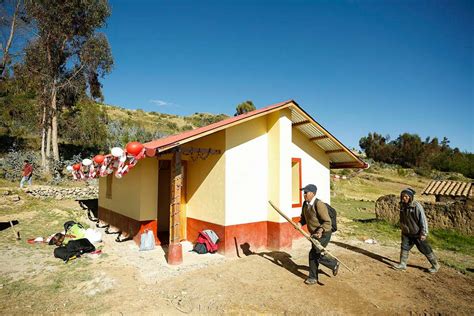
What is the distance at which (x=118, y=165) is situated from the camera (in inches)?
263

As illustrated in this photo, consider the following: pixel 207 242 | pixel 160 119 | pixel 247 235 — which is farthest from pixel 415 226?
pixel 160 119

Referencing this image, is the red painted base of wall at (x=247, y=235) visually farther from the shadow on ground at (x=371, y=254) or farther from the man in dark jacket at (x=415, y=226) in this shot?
the man in dark jacket at (x=415, y=226)

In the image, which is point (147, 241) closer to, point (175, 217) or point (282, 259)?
point (175, 217)

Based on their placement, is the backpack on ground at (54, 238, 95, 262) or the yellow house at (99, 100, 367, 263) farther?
the yellow house at (99, 100, 367, 263)

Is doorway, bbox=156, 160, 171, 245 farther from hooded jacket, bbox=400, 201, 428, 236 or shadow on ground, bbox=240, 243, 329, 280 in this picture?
hooded jacket, bbox=400, 201, 428, 236

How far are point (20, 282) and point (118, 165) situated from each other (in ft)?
9.90

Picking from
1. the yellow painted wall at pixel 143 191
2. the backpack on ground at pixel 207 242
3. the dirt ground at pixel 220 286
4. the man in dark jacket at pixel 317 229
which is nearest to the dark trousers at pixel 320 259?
the man in dark jacket at pixel 317 229

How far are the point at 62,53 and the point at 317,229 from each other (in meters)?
24.6

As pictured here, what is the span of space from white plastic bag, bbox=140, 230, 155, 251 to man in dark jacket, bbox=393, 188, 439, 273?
659cm

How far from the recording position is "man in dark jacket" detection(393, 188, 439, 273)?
6098 millimetres

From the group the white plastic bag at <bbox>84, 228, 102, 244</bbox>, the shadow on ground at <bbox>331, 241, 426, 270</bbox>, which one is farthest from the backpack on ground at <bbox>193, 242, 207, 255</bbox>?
the shadow on ground at <bbox>331, 241, 426, 270</bbox>

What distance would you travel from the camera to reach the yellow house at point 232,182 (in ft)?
25.2

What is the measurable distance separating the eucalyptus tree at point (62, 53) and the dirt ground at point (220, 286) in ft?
55.1

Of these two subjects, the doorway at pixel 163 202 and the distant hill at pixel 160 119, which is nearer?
the doorway at pixel 163 202
